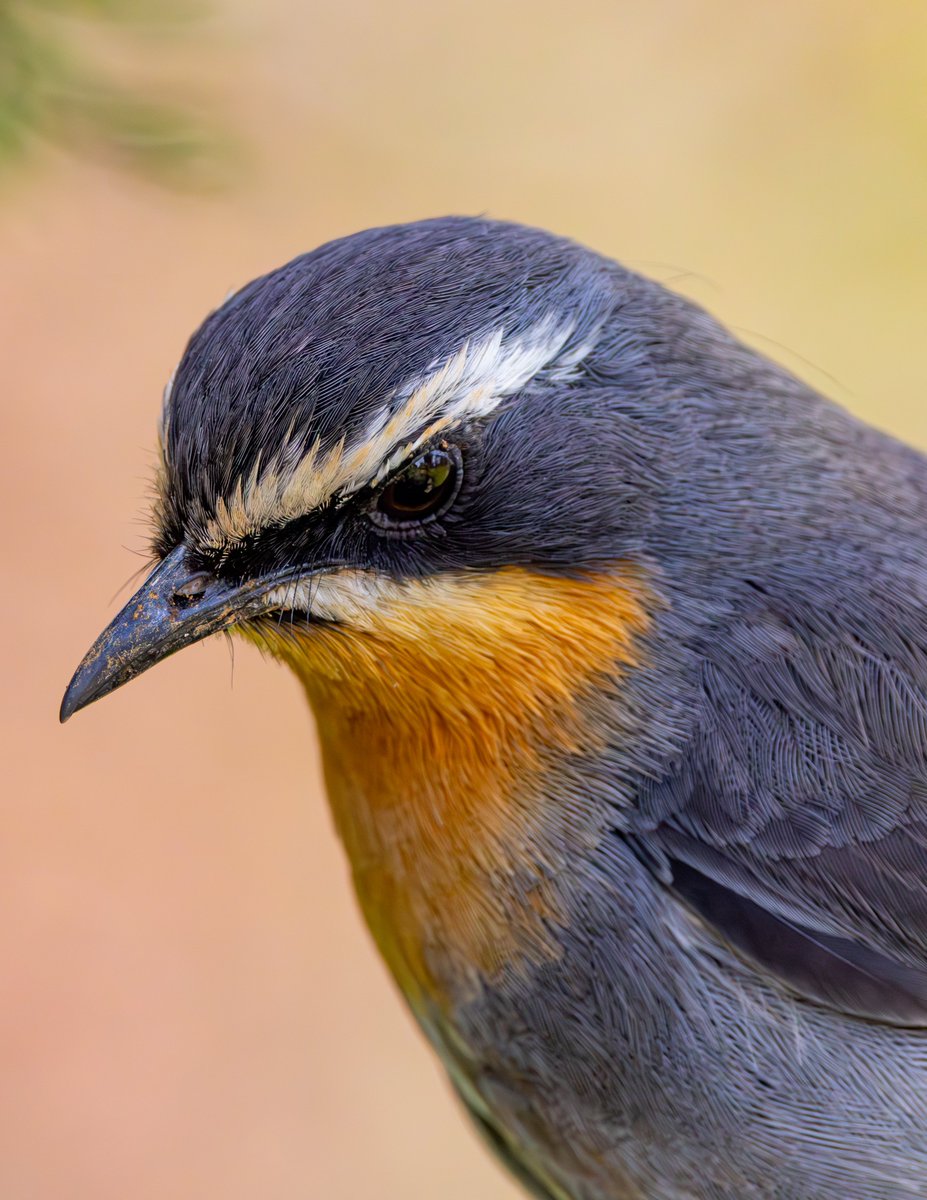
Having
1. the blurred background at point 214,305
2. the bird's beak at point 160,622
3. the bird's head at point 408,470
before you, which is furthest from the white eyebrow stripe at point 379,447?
the blurred background at point 214,305

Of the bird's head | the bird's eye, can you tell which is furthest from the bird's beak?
the bird's eye

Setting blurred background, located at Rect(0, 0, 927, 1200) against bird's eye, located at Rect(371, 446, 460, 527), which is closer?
bird's eye, located at Rect(371, 446, 460, 527)

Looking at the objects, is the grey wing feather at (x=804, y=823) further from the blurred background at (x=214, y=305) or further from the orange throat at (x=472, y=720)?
the blurred background at (x=214, y=305)

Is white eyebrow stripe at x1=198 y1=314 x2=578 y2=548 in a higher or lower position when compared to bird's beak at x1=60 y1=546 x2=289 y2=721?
higher

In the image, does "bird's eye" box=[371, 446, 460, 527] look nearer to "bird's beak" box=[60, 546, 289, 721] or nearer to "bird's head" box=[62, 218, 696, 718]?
"bird's head" box=[62, 218, 696, 718]

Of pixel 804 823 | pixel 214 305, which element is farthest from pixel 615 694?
pixel 214 305

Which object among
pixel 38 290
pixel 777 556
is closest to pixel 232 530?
pixel 777 556

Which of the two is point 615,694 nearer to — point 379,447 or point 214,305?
point 379,447
